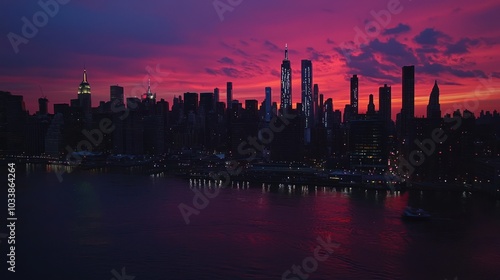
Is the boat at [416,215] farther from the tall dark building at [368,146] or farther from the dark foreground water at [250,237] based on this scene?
the tall dark building at [368,146]

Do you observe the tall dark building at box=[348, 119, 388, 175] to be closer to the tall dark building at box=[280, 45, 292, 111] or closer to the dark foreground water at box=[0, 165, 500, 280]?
the dark foreground water at box=[0, 165, 500, 280]

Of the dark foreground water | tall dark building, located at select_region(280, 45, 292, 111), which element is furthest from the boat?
tall dark building, located at select_region(280, 45, 292, 111)

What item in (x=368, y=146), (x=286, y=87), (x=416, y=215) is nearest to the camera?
(x=416, y=215)

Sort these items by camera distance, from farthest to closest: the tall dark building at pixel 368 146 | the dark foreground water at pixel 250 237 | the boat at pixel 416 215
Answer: the tall dark building at pixel 368 146
the boat at pixel 416 215
the dark foreground water at pixel 250 237

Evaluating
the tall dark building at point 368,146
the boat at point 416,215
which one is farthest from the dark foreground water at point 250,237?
the tall dark building at point 368,146

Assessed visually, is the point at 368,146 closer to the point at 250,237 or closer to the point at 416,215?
the point at 416,215

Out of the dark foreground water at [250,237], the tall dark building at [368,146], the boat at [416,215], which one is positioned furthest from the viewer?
the tall dark building at [368,146]

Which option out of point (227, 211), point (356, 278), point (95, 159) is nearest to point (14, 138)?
point (95, 159)

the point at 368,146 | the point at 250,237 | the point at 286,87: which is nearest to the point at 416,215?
the point at 250,237
